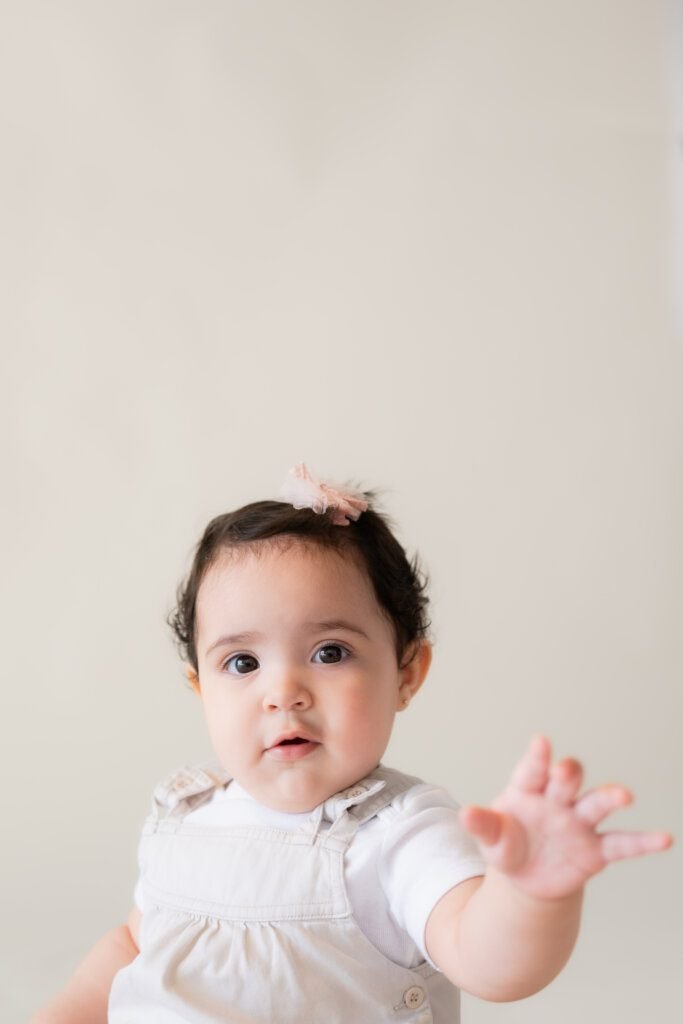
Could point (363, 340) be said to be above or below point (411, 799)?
above

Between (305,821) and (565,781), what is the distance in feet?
1.55

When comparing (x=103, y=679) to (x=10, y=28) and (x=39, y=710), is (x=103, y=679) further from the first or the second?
(x=10, y=28)

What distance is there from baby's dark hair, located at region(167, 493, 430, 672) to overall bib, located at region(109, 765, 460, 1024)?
6.5 inches

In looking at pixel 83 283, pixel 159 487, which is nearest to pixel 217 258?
pixel 83 283

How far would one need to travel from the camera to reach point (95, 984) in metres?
1.53

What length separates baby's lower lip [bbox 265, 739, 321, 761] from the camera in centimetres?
131

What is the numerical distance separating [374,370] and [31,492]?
694 millimetres

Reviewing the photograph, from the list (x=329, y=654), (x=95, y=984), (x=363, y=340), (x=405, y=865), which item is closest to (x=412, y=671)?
(x=329, y=654)

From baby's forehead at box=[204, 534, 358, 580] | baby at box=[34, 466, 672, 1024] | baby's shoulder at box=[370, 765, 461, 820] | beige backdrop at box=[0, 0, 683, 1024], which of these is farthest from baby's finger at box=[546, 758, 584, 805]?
beige backdrop at box=[0, 0, 683, 1024]

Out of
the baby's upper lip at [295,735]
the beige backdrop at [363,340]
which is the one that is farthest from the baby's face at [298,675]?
the beige backdrop at [363,340]

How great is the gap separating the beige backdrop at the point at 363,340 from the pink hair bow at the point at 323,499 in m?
1.11

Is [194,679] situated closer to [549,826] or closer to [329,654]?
[329,654]

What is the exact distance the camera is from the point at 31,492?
260 cm

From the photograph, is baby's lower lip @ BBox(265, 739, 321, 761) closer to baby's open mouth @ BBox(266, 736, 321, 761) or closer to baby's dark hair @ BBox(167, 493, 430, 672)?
baby's open mouth @ BBox(266, 736, 321, 761)
